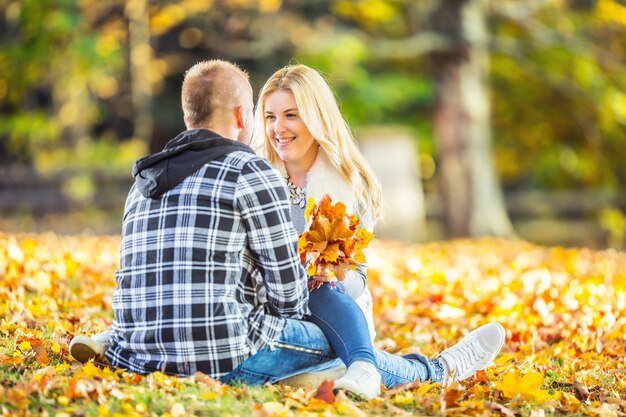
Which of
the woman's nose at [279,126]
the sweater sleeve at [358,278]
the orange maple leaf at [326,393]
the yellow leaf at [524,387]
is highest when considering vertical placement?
the woman's nose at [279,126]

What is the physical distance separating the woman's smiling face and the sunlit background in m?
7.94

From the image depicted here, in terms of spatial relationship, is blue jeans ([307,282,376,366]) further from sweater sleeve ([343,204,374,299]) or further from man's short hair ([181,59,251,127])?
man's short hair ([181,59,251,127])

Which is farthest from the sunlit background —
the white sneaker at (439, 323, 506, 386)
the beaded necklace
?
the white sneaker at (439, 323, 506, 386)

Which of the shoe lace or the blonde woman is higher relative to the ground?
the blonde woman

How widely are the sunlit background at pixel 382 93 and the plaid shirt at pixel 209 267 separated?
883 centimetres

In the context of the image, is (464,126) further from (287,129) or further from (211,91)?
(211,91)

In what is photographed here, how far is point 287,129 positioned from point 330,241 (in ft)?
2.57

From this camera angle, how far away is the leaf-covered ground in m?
3.28

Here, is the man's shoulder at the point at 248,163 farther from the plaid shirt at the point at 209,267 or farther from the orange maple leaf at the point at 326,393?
the orange maple leaf at the point at 326,393

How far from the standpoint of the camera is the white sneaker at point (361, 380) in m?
3.49

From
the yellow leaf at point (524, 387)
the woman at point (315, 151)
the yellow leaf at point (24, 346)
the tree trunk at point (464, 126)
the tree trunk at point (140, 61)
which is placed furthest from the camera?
the tree trunk at point (140, 61)

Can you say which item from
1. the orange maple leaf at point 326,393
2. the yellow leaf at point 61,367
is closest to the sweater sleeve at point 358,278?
the orange maple leaf at point 326,393

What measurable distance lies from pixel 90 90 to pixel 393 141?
271 inches

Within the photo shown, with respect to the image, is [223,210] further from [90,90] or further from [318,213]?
[90,90]
